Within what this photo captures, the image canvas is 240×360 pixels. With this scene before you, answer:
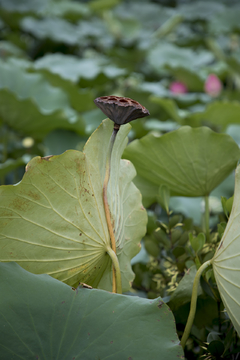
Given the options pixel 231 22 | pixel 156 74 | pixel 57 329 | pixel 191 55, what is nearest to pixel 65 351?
pixel 57 329

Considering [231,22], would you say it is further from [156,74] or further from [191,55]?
[156,74]

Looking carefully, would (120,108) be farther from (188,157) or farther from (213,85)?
(213,85)

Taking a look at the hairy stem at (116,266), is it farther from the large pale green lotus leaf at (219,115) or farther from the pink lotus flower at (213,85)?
the pink lotus flower at (213,85)

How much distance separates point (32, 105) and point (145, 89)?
790mm

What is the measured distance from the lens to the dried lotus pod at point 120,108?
356 mm

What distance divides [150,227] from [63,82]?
0.84m

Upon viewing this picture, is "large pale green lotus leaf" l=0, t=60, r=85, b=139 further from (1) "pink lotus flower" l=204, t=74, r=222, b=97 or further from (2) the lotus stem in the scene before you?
(1) "pink lotus flower" l=204, t=74, r=222, b=97

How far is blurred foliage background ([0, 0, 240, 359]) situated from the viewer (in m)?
0.51

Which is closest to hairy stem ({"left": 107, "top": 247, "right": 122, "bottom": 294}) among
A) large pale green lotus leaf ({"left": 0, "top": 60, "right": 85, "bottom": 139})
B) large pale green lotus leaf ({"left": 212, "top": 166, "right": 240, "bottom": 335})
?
large pale green lotus leaf ({"left": 212, "top": 166, "right": 240, "bottom": 335})

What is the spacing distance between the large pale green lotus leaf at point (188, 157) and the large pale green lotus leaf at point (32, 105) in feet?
1.40

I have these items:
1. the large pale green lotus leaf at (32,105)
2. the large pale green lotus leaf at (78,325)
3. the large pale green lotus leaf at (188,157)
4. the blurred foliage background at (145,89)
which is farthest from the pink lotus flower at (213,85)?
the large pale green lotus leaf at (78,325)

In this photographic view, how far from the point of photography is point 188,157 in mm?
536

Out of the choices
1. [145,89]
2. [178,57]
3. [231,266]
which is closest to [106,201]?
[231,266]

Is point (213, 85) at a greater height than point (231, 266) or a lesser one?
lesser
